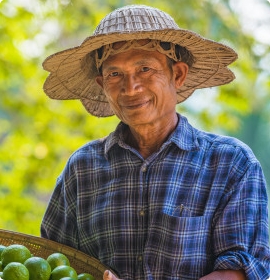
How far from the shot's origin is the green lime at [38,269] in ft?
6.27

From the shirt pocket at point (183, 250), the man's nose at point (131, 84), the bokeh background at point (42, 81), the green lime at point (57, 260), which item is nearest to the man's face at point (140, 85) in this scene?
the man's nose at point (131, 84)

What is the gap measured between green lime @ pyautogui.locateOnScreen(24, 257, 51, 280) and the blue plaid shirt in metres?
0.35

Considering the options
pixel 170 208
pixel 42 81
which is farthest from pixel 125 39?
pixel 42 81

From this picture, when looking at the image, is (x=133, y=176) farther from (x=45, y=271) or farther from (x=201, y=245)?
(x=45, y=271)

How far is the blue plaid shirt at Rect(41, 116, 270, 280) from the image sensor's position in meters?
2.07

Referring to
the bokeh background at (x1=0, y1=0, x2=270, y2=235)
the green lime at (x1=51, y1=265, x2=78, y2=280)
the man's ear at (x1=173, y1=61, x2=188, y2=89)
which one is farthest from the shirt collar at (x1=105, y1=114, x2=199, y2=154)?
the bokeh background at (x1=0, y1=0, x2=270, y2=235)

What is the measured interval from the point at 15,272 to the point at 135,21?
37.3 inches

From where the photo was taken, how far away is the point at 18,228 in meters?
5.20

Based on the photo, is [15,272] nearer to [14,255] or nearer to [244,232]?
[14,255]

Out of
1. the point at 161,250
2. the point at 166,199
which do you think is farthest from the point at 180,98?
the point at 161,250

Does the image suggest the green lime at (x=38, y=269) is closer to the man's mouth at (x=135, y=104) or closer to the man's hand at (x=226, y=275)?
the man's hand at (x=226, y=275)

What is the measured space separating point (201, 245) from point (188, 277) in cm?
12

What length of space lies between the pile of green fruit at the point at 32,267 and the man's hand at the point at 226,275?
379mm

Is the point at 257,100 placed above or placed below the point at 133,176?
above
